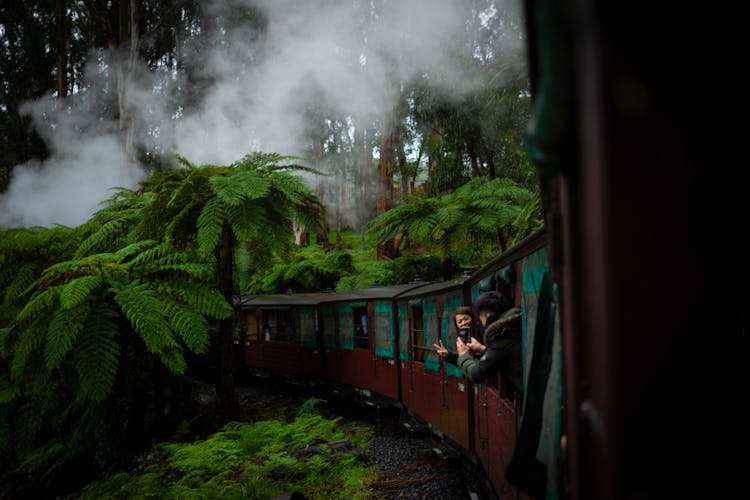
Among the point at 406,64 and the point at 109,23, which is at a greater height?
the point at 109,23

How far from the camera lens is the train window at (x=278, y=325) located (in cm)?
1170

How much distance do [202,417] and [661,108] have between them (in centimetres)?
713

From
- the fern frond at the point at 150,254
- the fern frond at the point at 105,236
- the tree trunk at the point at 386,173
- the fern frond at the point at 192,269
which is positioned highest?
the tree trunk at the point at 386,173

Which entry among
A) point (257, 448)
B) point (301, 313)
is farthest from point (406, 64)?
point (257, 448)

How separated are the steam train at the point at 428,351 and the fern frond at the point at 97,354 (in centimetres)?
305

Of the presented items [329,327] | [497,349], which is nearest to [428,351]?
[497,349]

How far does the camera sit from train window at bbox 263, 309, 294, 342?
11.7m

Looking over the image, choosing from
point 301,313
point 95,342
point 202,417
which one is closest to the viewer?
point 95,342

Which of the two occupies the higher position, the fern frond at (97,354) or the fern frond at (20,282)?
the fern frond at (20,282)

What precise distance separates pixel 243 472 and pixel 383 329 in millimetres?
3614

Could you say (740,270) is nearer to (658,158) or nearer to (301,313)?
(658,158)

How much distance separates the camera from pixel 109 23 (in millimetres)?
17156

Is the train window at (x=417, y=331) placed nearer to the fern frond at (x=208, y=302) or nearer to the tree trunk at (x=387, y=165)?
the fern frond at (x=208, y=302)

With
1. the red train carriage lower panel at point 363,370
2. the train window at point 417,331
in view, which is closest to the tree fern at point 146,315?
the train window at point 417,331
